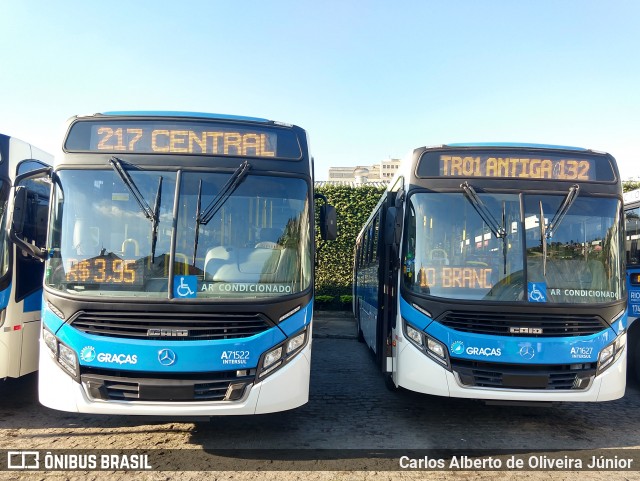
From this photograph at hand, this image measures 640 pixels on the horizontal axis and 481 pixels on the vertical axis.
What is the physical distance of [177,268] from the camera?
4688 millimetres

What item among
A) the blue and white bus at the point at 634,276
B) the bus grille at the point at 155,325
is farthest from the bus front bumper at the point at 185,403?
the blue and white bus at the point at 634,276

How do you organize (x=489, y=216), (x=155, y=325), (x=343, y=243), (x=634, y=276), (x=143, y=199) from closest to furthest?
(x=155, y=325) < (x=143, y=199) < (x=489, y=216) < (x=634, y=276) < (x=343, y=243)

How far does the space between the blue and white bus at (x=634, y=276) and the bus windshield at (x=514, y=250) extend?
110 inches

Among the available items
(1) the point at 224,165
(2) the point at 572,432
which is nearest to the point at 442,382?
(2) the point at 572,432

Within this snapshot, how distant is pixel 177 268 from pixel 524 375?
3.91 meters

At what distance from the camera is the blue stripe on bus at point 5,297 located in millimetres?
5828

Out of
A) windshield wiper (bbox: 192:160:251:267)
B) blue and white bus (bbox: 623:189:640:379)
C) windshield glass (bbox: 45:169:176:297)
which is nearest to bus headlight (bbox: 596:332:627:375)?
blue and white bus (bbox: 623:189:640:379)

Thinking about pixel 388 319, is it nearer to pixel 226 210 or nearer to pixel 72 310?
pixel 226 210

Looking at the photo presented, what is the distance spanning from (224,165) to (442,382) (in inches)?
135

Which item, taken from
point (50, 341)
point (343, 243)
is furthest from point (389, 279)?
point (343, 243)

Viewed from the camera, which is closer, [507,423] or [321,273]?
[507,423]

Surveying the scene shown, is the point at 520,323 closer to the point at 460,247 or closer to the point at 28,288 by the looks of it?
the point at 460,247

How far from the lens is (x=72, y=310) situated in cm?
457

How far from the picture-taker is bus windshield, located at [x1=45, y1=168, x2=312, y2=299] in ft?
15.4
